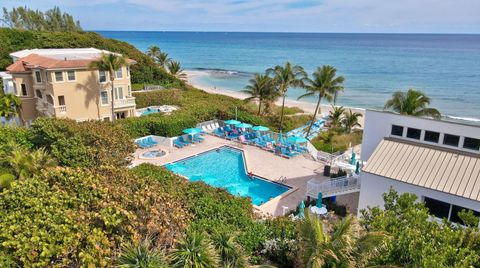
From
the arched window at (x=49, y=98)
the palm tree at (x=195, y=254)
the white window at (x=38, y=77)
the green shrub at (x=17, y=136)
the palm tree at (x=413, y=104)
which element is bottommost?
the green shrub at (x=17, y=136)

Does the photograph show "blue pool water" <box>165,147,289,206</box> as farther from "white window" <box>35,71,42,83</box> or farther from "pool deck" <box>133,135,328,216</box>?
"white window" <box>35,71,42,83</box>

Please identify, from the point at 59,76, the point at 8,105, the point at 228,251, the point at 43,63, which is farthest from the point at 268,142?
the point at 8,105

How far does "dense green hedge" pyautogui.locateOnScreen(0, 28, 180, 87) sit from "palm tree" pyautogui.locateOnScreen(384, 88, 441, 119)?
3478cm

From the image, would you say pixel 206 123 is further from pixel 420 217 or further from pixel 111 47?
pixel 111 47

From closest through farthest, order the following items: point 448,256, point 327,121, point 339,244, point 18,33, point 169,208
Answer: point 448,256, point 339,244, point 169,208, point 327,121, point 18,33

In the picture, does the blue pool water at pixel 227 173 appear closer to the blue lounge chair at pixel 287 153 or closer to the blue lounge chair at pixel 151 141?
the blue lounge chair at pixel 287 153

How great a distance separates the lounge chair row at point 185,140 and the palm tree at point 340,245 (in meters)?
20.3

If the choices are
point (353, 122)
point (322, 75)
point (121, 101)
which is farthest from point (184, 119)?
point (353, 122)

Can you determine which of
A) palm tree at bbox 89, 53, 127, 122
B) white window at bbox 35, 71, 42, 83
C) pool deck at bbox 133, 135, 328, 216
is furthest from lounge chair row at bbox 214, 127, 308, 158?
white window at bbox 35, 71, 42, 83

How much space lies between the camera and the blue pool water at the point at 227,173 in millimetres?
19688

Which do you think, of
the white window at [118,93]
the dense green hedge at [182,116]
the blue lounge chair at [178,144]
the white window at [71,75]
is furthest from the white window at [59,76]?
the blue lounge chair at [178,144]

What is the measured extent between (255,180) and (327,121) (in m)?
21.0

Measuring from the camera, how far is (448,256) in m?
6.27

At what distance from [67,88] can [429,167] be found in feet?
91.4
